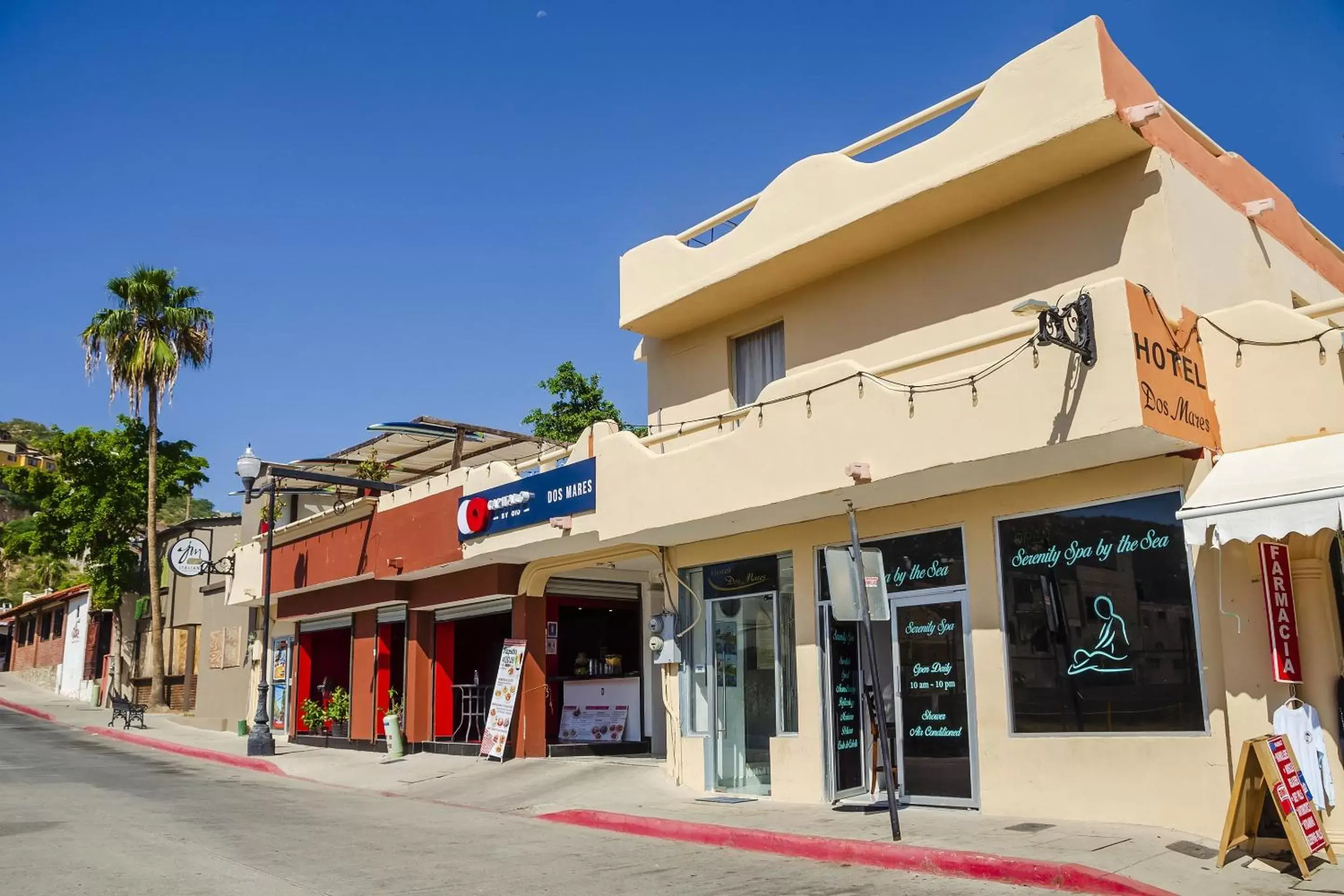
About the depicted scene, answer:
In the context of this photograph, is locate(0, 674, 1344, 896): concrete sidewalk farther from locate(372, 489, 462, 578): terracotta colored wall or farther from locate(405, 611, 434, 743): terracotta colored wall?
locate(372, 489, 462, 578): terracotta colored wall

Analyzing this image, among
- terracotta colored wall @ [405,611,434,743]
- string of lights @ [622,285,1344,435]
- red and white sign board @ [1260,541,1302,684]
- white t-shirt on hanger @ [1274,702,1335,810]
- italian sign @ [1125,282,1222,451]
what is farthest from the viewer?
terracotta colored wall @ [405,611,434,743]

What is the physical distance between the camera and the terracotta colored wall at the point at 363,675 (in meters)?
23.1

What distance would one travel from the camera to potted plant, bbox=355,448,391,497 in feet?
82.5

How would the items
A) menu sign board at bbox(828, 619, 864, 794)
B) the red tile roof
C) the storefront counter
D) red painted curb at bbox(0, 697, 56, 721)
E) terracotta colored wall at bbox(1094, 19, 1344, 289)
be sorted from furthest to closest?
1. the red tile roof
2. red painted curb at bbox(0, 697, 56, 721)
3. the storefront counter
4. menu sign board at bbox(828, 619, 864, 794)
5. terracotta colored wall at bbox(1094, 19, 1344, 289)

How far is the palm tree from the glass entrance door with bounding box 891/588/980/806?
92.9ft

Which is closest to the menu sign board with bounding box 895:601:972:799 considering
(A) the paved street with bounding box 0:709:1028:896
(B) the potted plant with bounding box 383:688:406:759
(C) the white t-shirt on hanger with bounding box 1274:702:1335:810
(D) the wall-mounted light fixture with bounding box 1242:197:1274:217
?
(A) the paved street with bounding box 0:709:1028:896

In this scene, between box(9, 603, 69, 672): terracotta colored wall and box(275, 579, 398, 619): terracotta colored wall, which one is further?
box(9, 603, 69, 672): terracotta colored wall

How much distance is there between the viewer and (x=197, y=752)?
76.8 ft

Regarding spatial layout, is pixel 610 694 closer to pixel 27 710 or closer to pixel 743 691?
pixel 743 691

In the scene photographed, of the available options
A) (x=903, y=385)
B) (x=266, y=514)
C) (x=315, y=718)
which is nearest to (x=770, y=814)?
(x=903, y=385)

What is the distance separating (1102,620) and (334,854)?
7.88 metres

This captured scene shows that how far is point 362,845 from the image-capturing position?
35.5 ft

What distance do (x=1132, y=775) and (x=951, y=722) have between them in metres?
2.25

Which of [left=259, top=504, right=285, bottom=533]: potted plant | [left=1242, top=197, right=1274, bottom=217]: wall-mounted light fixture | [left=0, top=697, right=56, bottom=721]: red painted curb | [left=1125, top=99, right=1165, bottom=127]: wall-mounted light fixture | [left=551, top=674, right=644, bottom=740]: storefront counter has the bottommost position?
[left=0, top=697, right=56, bottom=721]: red painted curb
